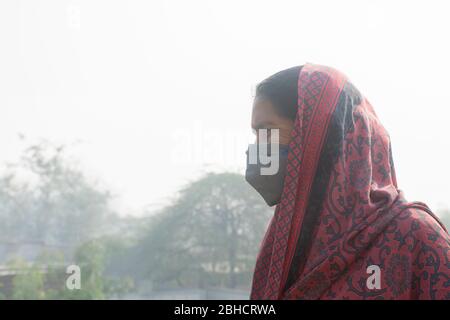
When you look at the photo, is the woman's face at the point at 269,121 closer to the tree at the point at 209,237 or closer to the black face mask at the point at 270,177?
the black face mask at the point at 270,177

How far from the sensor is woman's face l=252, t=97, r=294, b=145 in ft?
5.26

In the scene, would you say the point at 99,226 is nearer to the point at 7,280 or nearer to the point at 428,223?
the point at 7,280

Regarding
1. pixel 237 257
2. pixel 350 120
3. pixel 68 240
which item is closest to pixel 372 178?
pixel 350 120

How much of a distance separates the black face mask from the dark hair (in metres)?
0.11

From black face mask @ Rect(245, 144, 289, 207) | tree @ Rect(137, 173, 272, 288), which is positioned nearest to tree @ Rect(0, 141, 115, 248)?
tree @ Rect(137, 173, 272, 288)

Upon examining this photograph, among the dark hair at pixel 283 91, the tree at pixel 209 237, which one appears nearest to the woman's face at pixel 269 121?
the dark hair at pixel 283 91

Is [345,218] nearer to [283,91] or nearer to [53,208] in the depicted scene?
[283,91]

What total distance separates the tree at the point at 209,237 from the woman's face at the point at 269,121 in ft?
49.7

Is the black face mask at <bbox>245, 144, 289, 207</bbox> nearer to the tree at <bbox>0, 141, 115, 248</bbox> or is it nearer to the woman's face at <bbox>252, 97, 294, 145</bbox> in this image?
the woman's face at <bbox>252, 97, 294, 145</bbox>

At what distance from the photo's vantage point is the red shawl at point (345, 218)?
1365 mm

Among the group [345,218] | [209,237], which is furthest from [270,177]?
[209,237]

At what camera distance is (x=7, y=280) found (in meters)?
11.9
